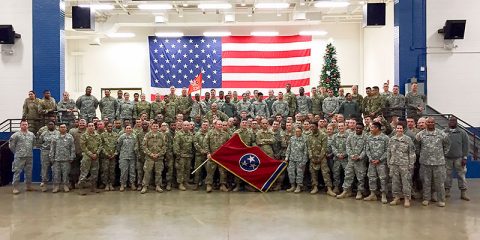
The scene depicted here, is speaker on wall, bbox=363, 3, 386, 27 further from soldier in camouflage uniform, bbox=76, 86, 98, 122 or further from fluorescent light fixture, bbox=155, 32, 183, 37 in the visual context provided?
fluorescent light fixture, bbox=155, 32, 183, 37

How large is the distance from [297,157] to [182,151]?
285 cm

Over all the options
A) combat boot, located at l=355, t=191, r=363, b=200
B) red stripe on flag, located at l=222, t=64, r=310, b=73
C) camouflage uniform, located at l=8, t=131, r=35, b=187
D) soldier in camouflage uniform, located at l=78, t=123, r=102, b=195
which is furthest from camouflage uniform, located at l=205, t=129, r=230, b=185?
red stripe on flag, located at l=222, t=64, r=310, b=73

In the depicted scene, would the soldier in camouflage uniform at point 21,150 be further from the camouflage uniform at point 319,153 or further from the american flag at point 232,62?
the american flag at point 232,62

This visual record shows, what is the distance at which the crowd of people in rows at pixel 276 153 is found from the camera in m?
9.48

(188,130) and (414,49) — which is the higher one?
(414,49)

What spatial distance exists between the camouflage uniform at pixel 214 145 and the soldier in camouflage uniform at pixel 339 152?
2.69 meters

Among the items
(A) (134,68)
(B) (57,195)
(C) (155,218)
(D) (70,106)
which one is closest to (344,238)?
(C) (155,218)

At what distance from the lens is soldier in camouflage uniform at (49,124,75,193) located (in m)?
11.1

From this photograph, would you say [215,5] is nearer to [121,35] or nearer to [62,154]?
[121,35]

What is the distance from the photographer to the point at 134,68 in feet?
73.7

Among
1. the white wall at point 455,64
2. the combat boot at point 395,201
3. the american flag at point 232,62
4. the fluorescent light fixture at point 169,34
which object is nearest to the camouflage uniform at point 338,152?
the combat boot at point 395,201

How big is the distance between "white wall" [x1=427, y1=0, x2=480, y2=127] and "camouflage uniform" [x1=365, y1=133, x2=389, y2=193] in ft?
20.9

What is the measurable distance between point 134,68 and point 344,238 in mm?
17680

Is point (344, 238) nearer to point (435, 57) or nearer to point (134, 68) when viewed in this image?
point (435, 57)
